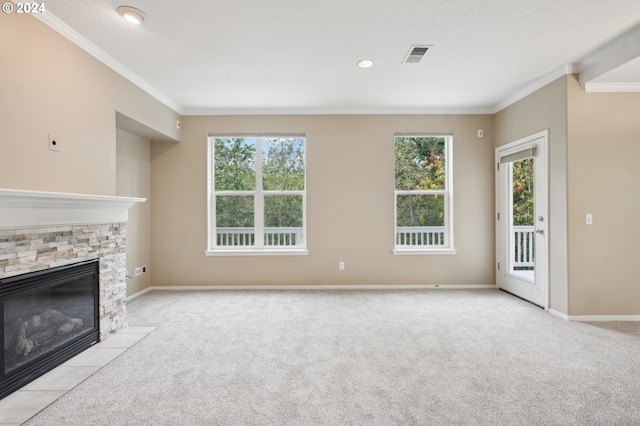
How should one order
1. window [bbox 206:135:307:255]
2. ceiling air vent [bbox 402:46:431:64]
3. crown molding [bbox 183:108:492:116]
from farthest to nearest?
window [bbox 206:135:307:255]
crown molding [bbox 183:108:492:116]
ceiling air vent [bbox 402:46:431:64]

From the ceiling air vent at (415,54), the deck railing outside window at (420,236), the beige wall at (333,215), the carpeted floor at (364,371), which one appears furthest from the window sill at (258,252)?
the ceiling air vent at (415,54)

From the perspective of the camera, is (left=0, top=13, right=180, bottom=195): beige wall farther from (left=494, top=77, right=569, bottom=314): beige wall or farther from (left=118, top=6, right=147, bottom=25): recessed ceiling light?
(left=494, top=77, right=569, bottom=314): beige wall

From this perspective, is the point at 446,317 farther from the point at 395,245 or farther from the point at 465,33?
the point at 465,33

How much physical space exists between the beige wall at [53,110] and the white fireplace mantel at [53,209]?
0.59 ft

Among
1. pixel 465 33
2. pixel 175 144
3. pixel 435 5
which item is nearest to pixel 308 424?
pixel 435 5

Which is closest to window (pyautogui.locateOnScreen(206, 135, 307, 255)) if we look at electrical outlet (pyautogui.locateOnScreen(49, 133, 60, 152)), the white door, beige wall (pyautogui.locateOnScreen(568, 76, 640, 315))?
electrical outlet (pyautogui.locateOnScreen(49, 133, 60, 152))

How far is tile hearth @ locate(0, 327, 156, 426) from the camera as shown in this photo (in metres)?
1.78

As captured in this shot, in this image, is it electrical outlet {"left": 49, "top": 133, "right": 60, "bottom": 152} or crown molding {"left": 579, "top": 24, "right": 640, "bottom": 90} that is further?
crown molding {"left": 579, "top": 24, "right": 640, "bottom": 90}

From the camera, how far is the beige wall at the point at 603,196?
323 centimetres

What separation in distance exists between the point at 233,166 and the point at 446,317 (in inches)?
139

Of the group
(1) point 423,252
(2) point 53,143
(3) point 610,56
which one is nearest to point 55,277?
(2) point 53,143

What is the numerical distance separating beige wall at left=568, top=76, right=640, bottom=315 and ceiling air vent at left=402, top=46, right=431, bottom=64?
1.66m

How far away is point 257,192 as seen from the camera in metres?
4.71

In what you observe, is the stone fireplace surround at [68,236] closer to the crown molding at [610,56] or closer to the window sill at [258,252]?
the window sill at [258,252]
